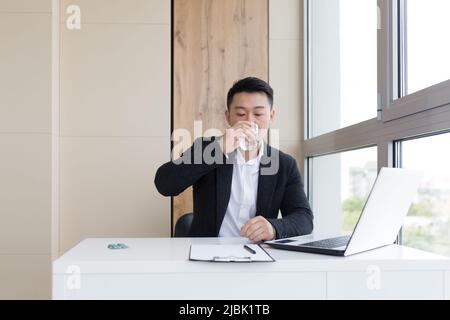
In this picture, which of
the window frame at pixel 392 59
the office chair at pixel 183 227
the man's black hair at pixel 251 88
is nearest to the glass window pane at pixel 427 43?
the window frame at pixel 392 59

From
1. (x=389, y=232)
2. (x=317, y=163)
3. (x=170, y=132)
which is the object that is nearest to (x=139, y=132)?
(x=170, y=132)

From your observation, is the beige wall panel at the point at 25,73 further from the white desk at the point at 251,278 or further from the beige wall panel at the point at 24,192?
the white desk at the point at 251,278

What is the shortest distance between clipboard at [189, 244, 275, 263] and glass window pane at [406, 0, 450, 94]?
2.69ft

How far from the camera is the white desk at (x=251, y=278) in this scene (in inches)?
46.6

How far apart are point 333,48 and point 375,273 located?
1.94m

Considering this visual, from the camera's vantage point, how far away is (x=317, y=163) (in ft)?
10.6

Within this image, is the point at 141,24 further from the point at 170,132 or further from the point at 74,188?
the point at 74,188

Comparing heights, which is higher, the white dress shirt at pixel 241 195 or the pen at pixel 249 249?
the white dress shirt at pixel 241 195

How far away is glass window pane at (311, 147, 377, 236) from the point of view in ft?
7.72

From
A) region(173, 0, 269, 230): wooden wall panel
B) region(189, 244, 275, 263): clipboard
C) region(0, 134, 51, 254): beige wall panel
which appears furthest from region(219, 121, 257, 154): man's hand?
region(0, 134, 51, 254): beige wall panel

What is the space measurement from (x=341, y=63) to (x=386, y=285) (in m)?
1.79

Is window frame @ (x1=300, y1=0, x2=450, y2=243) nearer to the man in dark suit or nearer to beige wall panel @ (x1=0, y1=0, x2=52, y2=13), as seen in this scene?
the man in dark suit

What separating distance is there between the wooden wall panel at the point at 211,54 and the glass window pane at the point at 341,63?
33 centimetres

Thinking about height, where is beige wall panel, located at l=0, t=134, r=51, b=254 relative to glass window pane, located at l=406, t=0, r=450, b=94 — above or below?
below
